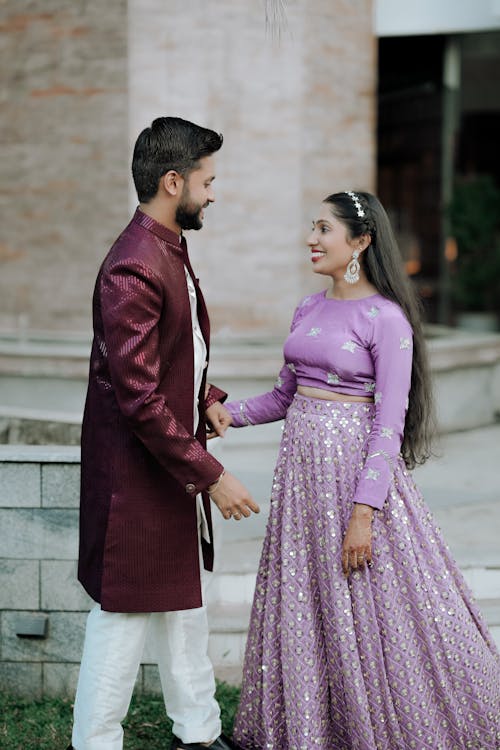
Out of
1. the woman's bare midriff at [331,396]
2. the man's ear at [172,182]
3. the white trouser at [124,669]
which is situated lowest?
the white trouser at [124,669]

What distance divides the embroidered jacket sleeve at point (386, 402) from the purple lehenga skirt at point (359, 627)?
0.10 m

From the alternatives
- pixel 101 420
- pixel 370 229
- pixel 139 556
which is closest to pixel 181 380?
pixel 101 420

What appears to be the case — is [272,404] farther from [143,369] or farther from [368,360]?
[143,369]

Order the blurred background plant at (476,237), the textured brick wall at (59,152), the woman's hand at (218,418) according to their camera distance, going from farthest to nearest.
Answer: the blurred background plant at (476,237), the textured brick wall at (59,152), the woman's hand at (218,418)

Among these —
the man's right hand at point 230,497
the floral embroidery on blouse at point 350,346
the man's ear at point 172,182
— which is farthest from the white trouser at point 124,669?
the man's ear at point 172,182

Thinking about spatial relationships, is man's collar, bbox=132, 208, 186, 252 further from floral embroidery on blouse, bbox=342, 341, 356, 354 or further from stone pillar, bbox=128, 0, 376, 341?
stone pillar, bbox=128, 0, 376, 341

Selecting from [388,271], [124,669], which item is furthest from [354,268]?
[124,669]

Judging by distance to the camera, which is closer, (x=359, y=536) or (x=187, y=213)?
(x=187, y=213)

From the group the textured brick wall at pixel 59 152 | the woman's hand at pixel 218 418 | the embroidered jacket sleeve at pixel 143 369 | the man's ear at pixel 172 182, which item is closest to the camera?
the embroidered jacket sleeve at pixel 143 369

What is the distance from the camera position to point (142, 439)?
2.57 metres

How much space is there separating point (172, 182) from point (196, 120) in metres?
4.87

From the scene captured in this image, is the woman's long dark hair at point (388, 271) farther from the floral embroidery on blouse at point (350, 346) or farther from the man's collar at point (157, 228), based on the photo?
the man's collar at point (157, 228)

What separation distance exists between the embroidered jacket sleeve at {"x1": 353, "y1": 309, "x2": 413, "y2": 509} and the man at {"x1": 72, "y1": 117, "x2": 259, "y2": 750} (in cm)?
39

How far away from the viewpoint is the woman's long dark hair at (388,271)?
114 inches
